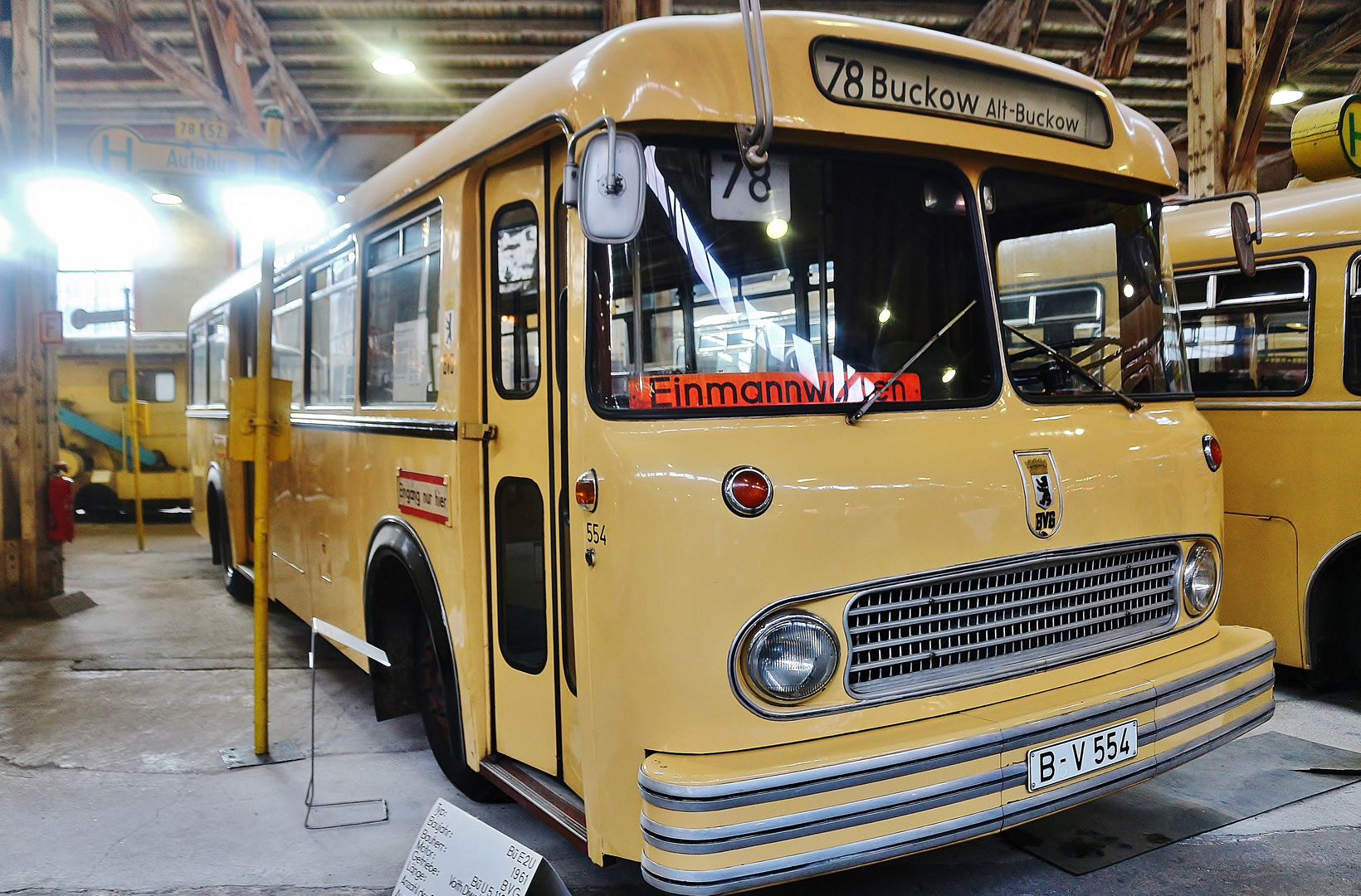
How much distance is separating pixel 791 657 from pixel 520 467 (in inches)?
48.9

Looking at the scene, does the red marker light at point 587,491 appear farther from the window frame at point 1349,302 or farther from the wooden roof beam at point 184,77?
the wooden roof beam at point 184,77

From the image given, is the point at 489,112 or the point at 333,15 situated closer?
the point at 489,112

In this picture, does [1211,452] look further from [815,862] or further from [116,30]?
[116,30]

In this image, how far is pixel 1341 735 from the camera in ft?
15.6

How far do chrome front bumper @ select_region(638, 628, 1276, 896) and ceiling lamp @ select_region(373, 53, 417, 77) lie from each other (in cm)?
1203

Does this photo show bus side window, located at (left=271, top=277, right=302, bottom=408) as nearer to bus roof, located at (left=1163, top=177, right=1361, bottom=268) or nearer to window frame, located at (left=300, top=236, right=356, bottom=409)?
window frame, located at (left=300, top=236, right=356, bottom=409)

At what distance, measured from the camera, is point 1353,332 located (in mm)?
4992

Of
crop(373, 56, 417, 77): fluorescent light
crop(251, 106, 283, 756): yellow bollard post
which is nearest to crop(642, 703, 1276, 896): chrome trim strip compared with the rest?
crop(251, 106, 283, 756): yellow bollard post

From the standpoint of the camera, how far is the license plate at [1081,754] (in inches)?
108

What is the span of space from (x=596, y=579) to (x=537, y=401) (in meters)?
0.82

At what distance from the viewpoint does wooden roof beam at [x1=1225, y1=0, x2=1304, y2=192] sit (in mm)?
8078

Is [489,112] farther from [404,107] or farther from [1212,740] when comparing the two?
[404,107]

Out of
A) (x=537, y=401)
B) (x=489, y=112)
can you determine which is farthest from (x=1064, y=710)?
(x=489, y=112)

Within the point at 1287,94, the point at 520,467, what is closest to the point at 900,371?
the point at 520,467
